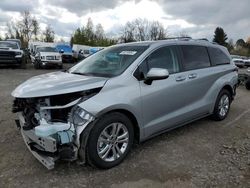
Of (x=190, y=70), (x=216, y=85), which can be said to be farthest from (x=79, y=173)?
(x=216, y=85)

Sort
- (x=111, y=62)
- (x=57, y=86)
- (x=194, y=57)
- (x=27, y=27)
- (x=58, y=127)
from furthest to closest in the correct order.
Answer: (x=27, y=27) → (x=194, y=57) → (x=111, y=62) → (x=57, y=86) → (x=58, y=127)

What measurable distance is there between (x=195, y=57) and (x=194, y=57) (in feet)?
0.12

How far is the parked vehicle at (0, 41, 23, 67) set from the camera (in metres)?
17.7

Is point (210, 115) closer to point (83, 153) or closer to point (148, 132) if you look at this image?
point (148, 132)

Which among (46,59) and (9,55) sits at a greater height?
(9,55)

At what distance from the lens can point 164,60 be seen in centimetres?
460

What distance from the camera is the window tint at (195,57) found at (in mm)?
5008

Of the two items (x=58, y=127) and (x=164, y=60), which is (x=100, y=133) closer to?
(x=58, y=127)

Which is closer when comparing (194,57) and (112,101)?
(112,101)

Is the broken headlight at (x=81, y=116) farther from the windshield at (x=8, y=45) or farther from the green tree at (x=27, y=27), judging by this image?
the green tree at (x=27, y=27)

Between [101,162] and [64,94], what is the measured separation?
1.02 metres

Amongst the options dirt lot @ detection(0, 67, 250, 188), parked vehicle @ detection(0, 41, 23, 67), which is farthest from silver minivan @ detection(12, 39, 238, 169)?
parked vehicle @ detection(0, 41, 23, 67)

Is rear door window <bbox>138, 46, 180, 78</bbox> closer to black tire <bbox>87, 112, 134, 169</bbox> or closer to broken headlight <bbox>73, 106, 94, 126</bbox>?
black tire <bbox>87, 112, 134, 169</bbox>

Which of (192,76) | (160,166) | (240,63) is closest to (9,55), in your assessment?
(192,76)
